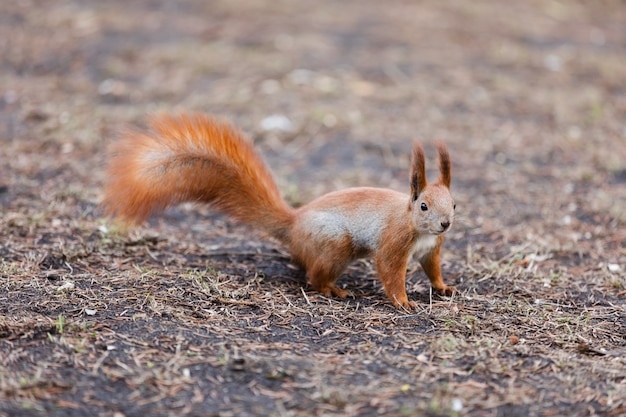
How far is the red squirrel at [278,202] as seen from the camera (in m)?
3.19

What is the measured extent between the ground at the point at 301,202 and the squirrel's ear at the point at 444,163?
548mm

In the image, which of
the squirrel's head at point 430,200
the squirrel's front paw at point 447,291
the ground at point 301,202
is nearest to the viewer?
the ground at point 301,202

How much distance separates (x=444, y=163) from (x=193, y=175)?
1.12 metres

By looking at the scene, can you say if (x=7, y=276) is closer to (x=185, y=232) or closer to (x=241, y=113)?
(x=185, y=232)

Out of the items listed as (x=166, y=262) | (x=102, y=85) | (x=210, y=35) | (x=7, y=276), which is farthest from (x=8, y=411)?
(x=210, y=35)

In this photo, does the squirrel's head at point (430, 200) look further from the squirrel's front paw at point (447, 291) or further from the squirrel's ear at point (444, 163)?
the squirrel's front paw at point (447, 291)

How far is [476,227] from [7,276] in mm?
2557

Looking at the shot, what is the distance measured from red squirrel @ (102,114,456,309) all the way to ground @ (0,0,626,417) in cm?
18

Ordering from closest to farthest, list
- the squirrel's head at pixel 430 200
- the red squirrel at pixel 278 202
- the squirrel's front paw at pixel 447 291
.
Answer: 1. the squirrel's head at pixel 430 200
2. the red squirrel at pixel 278 202
3. the squirrel's front paw at pixel 447 291

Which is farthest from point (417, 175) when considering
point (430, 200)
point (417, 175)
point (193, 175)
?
point (193, 175)

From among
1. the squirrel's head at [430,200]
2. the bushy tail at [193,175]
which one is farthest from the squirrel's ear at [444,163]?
the bushy tail at [193,175]

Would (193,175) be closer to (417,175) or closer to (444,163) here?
(417,175)

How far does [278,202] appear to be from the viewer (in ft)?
11.5

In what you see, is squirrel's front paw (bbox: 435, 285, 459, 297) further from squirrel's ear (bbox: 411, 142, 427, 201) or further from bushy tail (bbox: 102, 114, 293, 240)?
bushy tail (bbox: 102, 114, 293, 240)
